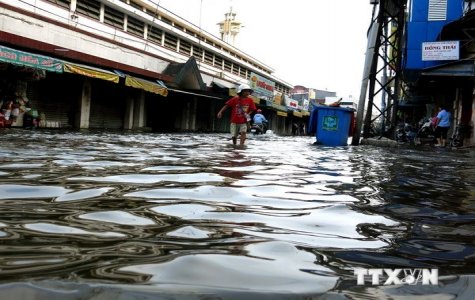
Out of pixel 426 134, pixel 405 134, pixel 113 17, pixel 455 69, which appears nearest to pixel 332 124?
pixel 455 69

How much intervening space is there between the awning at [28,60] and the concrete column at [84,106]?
4.20 metres

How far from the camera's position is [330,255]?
5.47ft

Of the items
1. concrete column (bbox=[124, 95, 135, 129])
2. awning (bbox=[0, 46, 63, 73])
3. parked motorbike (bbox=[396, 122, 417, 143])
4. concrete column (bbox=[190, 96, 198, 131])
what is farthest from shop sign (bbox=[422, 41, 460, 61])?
concrete column (bbox=[190, 96, 198, 131])

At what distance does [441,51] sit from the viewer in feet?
49.4

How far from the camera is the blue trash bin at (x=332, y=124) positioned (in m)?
12.4

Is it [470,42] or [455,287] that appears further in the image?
[470,42]

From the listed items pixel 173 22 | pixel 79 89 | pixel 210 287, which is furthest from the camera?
pixel 173 22

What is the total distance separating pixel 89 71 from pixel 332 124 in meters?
8.00

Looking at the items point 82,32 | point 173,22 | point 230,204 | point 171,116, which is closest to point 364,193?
point 230,204

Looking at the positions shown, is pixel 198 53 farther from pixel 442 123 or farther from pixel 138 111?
pixel 442 123

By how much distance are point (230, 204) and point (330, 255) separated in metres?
1.08

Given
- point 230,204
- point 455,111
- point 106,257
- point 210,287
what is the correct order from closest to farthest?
1. point 210,287
2. point 106,257
3. point 230,204
4. point 455,111

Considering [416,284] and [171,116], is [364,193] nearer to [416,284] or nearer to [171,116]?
[416,284]

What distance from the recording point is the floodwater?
1261mm
